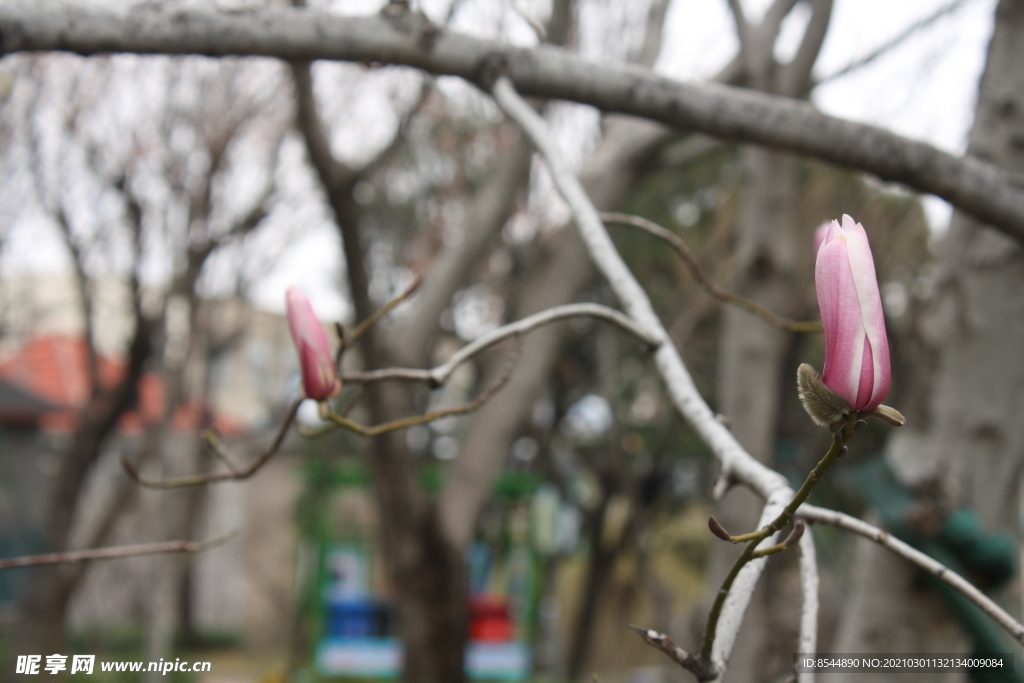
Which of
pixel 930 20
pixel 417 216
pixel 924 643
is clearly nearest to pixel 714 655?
pixel 924 643

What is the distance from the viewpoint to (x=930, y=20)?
3293 mm

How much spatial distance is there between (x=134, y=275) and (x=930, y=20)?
5.44 m

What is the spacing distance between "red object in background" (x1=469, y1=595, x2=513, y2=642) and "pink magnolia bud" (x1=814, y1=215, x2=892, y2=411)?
7.95 m

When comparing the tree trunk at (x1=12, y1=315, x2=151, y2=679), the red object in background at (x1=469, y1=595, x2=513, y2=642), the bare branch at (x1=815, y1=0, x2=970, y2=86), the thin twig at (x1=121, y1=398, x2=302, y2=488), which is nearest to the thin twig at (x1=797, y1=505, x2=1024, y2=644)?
the thin twig at (x1=121, y1=398, x2=302, y2=488)

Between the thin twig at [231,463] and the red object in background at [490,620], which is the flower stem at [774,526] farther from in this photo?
the red object in background at [490,620]

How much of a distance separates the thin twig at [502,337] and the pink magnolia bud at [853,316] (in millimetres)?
306

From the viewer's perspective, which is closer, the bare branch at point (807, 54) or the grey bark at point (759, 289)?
the grey bark at point (759, 289)

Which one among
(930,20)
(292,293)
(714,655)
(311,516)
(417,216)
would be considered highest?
(417,216)

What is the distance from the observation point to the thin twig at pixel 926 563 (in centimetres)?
67

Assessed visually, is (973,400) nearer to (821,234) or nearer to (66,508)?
(821,234)

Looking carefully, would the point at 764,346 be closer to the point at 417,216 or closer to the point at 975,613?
the point at 975,613

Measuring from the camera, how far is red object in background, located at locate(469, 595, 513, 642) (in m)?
8.09

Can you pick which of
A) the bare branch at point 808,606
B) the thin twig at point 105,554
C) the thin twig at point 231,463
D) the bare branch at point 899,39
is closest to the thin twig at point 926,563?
the bare branch at point 808,606

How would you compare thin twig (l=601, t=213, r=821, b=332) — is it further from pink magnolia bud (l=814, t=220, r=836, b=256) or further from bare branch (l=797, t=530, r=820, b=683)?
bare branch (l=797, t=530, r=820, b=683)
